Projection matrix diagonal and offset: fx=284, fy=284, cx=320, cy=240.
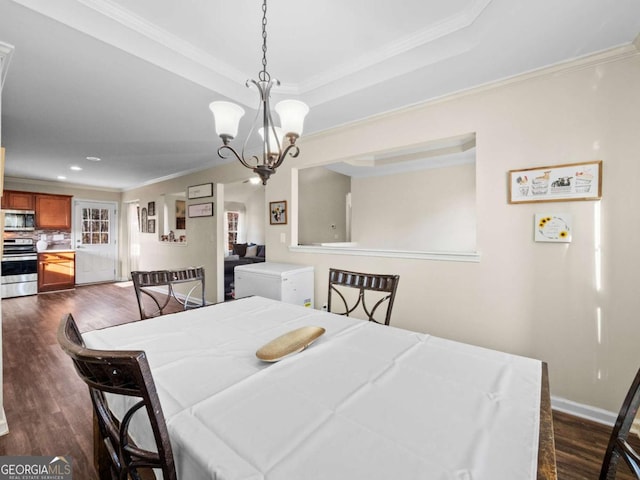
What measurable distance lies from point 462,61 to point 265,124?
142cm

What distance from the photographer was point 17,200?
18.1 ft

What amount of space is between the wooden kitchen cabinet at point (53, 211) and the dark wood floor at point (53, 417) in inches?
121

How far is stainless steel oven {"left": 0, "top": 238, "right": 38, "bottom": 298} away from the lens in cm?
531

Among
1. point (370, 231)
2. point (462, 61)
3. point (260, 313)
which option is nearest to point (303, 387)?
point (260, 313)

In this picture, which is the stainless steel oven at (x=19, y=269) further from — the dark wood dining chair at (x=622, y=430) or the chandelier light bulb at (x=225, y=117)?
the dark wood dining chair at (x=622, y=430)

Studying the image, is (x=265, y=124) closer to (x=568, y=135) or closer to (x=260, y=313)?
(x=260, y=313)

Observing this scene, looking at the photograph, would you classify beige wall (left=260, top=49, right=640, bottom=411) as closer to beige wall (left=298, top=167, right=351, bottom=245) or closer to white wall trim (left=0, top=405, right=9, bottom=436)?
white wall trim (left=0, top=405, right=9, bottom=436)

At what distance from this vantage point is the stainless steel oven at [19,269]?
17.4 feet

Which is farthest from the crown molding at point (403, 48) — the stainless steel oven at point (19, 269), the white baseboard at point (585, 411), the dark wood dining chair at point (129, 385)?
the stainless steel oven at point (19, 269)

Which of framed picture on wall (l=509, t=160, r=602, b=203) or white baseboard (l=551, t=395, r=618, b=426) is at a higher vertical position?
framed picture on wall (l=509, t=160, r=602, b=203)

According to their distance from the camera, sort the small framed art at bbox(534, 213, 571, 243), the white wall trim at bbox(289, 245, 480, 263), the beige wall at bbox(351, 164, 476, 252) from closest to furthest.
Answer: the small framed art at bbox(534, 213, 571, 243) < the white wall trim at bbox(289, 245, 480, 263) < the beige wall at bbox(351, 164, 476, 252)

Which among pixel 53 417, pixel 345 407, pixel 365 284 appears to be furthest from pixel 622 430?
pixel 53 417

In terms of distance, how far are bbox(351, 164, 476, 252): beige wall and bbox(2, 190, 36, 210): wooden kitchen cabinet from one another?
6.54m

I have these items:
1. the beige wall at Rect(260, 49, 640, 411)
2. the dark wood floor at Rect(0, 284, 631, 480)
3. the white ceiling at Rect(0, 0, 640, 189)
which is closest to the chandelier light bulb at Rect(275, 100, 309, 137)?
the white ceiling at Rect(0, 0, 640, 189)
